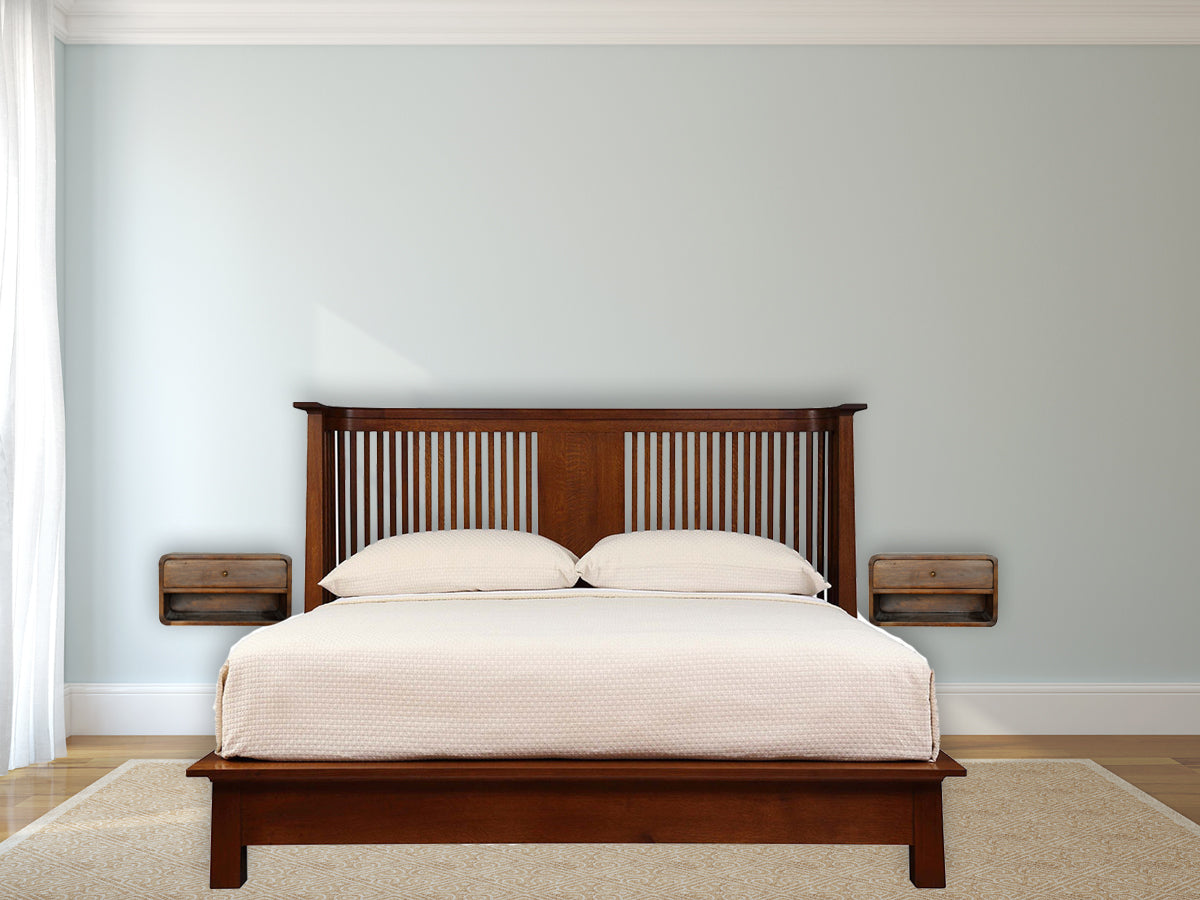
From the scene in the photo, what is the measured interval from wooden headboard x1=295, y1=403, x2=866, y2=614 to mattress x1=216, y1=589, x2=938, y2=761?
1088mm

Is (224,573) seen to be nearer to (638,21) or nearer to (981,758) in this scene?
(638,21)

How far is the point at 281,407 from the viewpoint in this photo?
3.04 m

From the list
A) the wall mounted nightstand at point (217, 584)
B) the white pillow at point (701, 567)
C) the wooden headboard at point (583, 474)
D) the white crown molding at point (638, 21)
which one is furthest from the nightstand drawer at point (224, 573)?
the white crown molding at point (638, 21)

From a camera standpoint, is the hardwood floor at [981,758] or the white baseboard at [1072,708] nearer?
the hardwood floor at [981,758]

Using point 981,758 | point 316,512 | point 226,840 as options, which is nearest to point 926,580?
point 981,758

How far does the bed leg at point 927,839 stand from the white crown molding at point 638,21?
239cm

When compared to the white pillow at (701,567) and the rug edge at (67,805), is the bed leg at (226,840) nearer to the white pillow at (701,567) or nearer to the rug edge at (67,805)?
the rug edge at (67,805)

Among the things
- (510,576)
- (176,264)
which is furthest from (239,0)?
(510,576)

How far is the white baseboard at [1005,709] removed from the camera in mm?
2992

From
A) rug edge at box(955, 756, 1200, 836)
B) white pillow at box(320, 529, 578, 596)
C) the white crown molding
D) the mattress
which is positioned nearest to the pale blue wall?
the white crown molding

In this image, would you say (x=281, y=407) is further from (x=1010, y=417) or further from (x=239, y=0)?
(x=1010, y=417)

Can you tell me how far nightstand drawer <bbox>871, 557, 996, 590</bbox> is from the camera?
9.77 feet

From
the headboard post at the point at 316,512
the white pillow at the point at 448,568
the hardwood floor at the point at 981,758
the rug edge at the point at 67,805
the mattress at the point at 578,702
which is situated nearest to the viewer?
the mattress at the point at 578,702

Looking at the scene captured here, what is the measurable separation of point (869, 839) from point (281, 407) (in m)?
2.21
